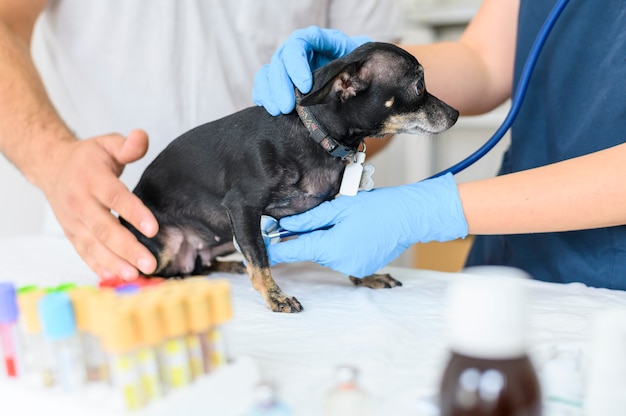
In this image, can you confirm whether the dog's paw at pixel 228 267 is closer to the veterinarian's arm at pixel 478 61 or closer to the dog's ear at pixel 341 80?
the dog's ear at pixel 341 80

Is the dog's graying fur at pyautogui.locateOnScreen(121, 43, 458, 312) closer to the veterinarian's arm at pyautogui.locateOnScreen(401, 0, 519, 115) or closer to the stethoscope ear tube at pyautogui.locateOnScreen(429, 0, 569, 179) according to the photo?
the stethoscope ear tube at pyautogui.locateOnScreen(429, 0, 569, 179)

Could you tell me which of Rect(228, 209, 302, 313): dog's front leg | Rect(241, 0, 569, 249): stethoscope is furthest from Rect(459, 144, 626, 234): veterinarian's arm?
Rect(228, 209, 302, 313): dog's front leg

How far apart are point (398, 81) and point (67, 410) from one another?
808 millimetres

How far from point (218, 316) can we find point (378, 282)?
0.62 metres

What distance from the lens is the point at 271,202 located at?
1.19m

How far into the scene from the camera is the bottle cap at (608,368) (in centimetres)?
47

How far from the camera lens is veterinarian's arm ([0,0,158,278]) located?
1.17m

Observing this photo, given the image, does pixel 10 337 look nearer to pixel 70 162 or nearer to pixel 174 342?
pixel 174 342

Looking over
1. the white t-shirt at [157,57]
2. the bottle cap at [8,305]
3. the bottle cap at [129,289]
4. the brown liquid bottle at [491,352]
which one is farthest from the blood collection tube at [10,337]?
the white t-shirt at [157,57]

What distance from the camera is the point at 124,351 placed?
545 millimetres

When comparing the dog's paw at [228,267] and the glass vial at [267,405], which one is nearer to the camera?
the glass vial at [267,405]

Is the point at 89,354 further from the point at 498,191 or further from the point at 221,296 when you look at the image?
the point at 498,191

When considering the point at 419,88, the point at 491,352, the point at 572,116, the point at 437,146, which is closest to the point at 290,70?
the point at 419,88

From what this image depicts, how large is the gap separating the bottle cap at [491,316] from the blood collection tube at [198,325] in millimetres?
256
